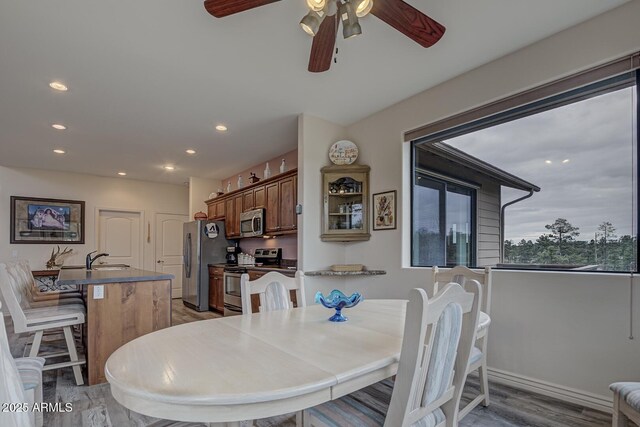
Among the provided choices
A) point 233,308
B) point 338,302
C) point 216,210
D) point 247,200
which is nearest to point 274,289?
point 338,302

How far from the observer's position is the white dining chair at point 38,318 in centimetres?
238

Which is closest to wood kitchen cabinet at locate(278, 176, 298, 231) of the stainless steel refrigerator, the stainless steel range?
the stainless steel range

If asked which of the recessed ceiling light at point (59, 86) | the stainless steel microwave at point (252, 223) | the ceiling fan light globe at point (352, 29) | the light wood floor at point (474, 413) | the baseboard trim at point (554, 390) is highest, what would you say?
the recessed ceiling light at point (59, 86)

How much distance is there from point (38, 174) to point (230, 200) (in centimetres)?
373

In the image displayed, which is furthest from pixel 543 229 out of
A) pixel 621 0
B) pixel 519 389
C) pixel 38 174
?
pixel 38 174

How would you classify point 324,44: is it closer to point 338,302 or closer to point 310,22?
point 310,22

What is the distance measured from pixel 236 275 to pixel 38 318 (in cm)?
268

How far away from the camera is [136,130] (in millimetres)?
4309

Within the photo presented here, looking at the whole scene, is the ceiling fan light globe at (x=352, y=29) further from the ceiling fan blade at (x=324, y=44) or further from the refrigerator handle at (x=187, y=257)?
the refrigerator handle at (x=187, y=257)

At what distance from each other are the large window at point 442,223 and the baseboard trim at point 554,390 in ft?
3.06

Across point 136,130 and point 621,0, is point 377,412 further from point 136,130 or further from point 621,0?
point 136,130

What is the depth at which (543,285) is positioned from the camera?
2.44 meters

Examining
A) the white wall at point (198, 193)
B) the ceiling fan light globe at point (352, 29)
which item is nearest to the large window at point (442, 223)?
the ceiling fan light globe at point (352, 29)

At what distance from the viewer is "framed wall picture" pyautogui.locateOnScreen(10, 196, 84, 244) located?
5980mm
